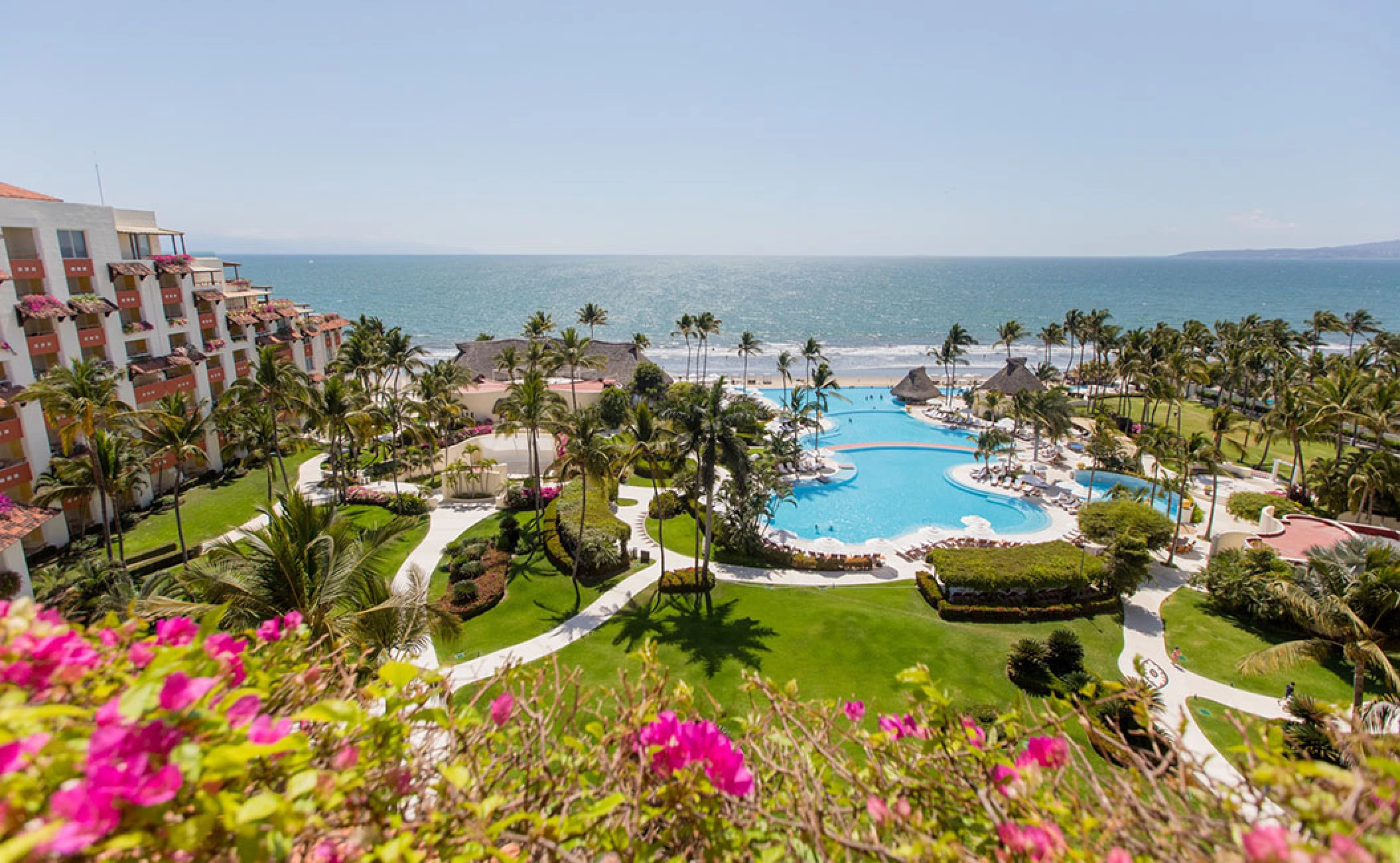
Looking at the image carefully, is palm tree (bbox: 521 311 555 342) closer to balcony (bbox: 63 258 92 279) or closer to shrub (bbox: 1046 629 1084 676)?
balcony (bbox: 63 258 92 279)

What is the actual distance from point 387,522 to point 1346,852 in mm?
36134

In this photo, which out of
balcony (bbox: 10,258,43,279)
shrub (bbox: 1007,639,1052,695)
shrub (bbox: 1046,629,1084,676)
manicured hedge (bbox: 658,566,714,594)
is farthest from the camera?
manicured hedge (bbox: 658,566,714,594)

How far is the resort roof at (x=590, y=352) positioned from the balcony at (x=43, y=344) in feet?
104

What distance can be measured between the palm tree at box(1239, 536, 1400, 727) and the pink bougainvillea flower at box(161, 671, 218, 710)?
1873cm

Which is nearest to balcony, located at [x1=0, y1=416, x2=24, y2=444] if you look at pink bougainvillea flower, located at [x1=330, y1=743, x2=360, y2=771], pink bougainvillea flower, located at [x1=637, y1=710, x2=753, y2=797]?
pink bougainvillea flower, located at [x1=330, y1=743, x2=360, y2=771]

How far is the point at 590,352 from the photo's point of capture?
62781 millimetres

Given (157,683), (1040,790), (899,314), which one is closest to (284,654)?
(157,683)

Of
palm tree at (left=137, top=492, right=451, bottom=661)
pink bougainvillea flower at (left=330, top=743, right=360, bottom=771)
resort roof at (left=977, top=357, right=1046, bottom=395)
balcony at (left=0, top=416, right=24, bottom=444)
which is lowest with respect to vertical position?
resort roof at (left=977, top=357, right=1046, bottom=395)

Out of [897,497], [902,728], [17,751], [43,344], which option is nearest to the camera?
[17,751]

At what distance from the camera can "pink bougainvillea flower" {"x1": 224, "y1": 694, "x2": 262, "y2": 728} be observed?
3232mm

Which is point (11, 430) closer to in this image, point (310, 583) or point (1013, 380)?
point (310, 583)

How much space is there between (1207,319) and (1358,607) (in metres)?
162

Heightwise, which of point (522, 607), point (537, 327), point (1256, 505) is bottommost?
point (522, 607)

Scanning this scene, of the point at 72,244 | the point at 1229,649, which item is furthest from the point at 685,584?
the point at 72,244
